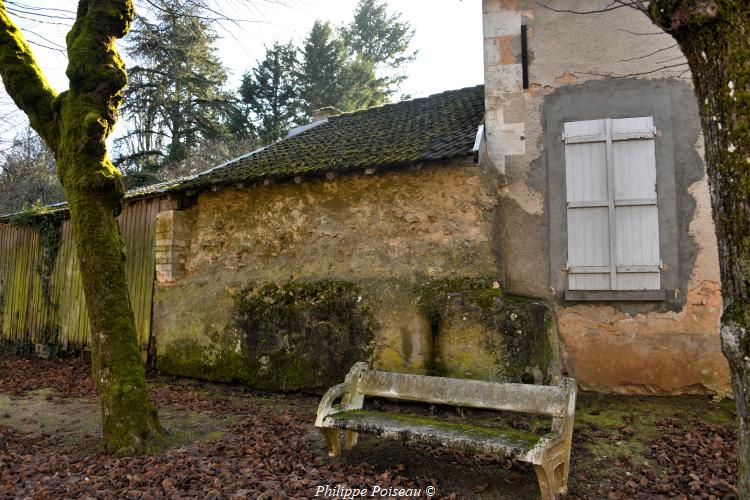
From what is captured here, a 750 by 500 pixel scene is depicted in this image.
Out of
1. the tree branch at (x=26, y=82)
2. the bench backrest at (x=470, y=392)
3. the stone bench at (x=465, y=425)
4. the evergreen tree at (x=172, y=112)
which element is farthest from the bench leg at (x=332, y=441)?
the evergreen tree at (x=172, y=112)

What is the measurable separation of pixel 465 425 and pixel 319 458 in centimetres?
122

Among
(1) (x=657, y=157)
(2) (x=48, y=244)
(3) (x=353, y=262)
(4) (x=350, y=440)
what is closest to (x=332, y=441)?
(4) (x=350, y=440)

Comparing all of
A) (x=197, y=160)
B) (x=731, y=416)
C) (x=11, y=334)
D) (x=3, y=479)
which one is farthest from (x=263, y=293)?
(x=197, y=160)

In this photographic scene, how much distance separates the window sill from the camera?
544 centimetres

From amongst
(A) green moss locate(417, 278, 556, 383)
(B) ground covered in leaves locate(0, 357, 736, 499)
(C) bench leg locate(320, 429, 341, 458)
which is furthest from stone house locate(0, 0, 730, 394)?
(C) bench leg locate(320, 429, 341, 458)

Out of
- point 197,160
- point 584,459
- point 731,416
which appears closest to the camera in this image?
point 584,459

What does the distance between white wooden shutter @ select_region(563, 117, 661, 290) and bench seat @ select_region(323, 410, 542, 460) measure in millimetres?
2540

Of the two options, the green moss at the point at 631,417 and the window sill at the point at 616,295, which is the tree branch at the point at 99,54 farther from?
the green moss at the point at 631,417

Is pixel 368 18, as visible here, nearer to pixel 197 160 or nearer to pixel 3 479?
pixel 197 160

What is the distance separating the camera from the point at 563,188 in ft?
19.1

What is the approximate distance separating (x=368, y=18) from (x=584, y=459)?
23.6 meters

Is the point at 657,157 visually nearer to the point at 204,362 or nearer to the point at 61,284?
the point at 204,362

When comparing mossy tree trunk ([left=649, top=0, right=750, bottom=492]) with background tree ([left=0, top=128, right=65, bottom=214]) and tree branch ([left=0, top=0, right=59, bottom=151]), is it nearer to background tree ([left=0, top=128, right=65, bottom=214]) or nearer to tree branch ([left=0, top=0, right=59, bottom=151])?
tree branch ([left=0, top=0, right=59, bottom=151])

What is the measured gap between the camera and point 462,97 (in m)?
8.57
